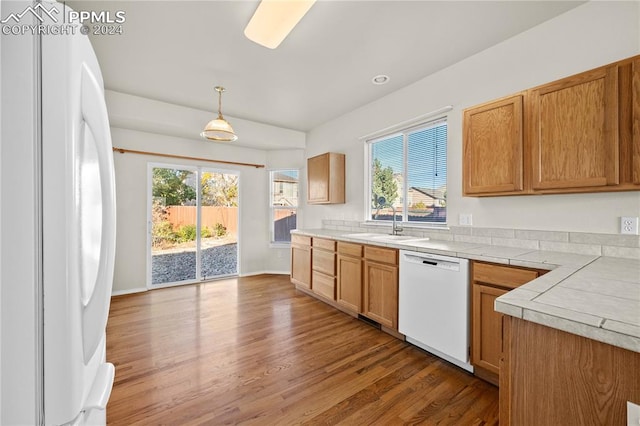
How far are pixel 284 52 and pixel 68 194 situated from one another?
2506 mm

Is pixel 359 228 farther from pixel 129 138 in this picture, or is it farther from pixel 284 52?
pixel 129 138

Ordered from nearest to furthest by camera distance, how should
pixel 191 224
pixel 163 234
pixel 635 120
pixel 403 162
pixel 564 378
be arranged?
pixel 564 378, pixel 635 120, pixel 403 162, pixel 163 234, pixel 191 224

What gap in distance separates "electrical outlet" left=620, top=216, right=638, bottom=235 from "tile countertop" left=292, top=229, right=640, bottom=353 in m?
0.20

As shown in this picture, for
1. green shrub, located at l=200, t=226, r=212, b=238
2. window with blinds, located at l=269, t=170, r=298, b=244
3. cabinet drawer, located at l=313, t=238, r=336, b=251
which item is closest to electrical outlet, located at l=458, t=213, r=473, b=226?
cabinet drawer, located at l=313, t=238, r=336, b=251

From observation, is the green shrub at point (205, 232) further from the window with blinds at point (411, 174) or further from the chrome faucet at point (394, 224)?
the chrome faucet at point (394, 224)

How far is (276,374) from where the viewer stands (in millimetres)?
2016

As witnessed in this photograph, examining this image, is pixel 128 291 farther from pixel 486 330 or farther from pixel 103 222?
pixel 486 330

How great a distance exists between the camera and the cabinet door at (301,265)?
382 centimetres

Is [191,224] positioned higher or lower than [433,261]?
higher

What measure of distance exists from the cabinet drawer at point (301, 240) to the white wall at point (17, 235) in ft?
10.9

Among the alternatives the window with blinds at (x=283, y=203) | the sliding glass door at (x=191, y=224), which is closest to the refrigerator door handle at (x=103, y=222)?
the sliding glass door at (x=191, y=224)

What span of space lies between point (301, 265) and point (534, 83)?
3.33 meters

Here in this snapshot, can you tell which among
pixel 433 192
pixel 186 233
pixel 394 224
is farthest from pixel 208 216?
pixel 433 192

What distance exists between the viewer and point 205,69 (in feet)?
9.39
